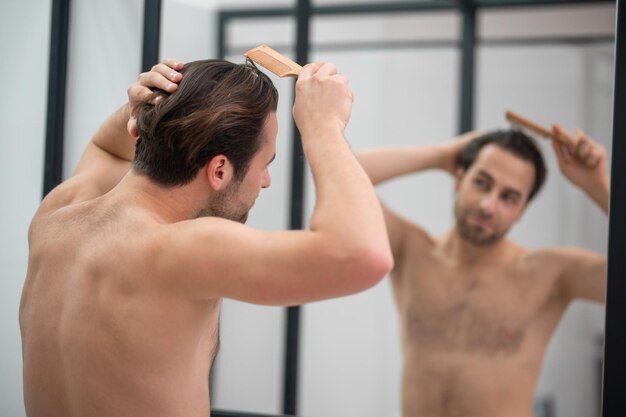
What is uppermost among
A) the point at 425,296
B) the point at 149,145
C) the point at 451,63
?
the point at 451,63

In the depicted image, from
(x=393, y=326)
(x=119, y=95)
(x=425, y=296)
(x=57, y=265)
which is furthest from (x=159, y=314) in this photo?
(x=393, y=326)

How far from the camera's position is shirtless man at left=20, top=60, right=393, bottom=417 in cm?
86

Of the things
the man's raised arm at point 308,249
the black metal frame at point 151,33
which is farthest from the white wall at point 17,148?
the man's raised arm at point 308,249

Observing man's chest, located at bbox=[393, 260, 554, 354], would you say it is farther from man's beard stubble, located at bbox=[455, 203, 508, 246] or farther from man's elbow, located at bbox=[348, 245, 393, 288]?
man's elbow, located at bbox=[348, 245, 393, 288]

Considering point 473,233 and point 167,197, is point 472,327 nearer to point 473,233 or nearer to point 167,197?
point 473,233

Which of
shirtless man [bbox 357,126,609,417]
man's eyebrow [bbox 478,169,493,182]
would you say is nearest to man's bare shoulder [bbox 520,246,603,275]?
shirtless man [bbox 357,126,609,417]

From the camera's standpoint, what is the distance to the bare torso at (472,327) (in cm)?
204

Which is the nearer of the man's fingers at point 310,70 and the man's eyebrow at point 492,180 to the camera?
the man's fingers at point 310,70

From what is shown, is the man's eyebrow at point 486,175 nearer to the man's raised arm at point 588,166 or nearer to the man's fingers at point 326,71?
the man's raised arm at point 588,166

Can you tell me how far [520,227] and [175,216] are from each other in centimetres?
242

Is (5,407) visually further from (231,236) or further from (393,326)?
(393,326)

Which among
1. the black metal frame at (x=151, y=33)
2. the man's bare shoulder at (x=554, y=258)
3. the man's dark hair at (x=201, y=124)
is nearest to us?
the man's dark hair at (x=201, y=124)

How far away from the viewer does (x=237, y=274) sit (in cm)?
87

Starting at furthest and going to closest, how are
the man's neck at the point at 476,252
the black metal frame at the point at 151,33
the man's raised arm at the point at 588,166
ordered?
the man's neck at the point at 476,252 → the man's raised arm at the point at 588,166 → the black metal frame at the point at 151,33
